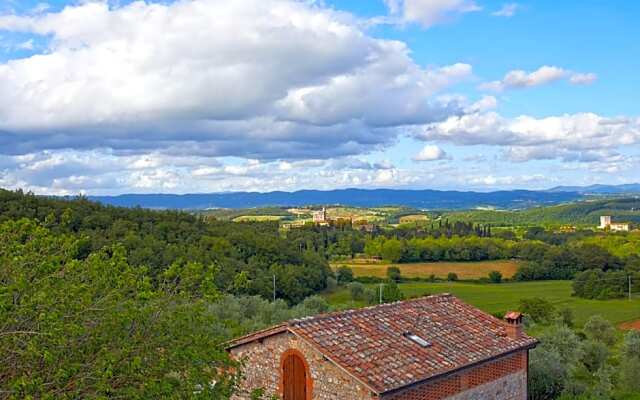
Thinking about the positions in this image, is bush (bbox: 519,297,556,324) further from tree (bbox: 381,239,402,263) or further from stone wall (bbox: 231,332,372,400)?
stone wall (bbox: 231,332,372,400)

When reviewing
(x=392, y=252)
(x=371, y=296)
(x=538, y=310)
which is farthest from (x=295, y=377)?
(x=392, y=252)

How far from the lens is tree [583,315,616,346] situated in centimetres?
4758

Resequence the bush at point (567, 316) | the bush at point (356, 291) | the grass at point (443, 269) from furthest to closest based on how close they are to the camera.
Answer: the grass at point (443, 269) < the bush at point (356, 291) < the bush at point (567, 316)

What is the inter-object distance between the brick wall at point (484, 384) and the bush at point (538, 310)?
127ft

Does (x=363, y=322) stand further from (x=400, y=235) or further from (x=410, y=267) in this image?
(x=400, y=235)

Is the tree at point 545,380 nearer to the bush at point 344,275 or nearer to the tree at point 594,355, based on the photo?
the tree at point 594,355

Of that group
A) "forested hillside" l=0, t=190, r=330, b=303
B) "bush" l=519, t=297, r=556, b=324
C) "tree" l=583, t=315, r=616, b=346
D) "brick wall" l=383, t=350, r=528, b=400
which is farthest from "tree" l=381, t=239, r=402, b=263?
"brick wall" l=383, t=350, r=528, b=400

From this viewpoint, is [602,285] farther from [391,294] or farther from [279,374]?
[279,374]

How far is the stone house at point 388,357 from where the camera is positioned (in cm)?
1711

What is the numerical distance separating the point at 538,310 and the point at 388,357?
46.2m

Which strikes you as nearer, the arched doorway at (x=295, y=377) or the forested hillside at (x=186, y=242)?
the arched doorway at (x=295, y=377)

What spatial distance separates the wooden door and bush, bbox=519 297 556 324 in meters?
44.9

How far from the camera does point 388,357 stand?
707 inches

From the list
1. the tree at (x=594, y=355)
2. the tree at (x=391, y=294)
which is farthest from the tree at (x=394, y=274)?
the tree at (x=594, y=355)
